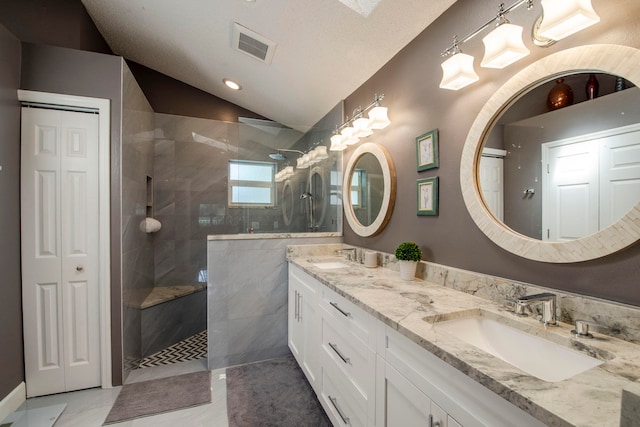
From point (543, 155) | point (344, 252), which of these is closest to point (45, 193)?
point (344, 252)

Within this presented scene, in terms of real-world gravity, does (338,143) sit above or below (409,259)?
above

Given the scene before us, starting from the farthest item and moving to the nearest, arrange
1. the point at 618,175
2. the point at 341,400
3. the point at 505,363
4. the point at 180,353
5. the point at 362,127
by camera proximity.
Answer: the point at 180,353, the point at 362,127, the point at 341,400, the point at 618,175, the point at 505,363

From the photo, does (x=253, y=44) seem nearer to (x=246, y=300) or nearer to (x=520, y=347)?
(x=246, y=300)

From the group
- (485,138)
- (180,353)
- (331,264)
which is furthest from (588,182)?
(180,353)

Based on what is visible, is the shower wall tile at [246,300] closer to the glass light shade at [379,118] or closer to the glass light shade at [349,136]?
the glass light shade at [349,136]

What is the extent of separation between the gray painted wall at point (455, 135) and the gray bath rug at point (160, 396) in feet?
5.52

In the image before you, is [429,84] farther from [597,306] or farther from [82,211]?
[82,211]

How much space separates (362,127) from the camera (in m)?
2.17

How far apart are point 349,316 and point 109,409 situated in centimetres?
178

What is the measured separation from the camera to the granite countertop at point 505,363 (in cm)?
54

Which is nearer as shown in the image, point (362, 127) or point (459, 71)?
point (459, 71)

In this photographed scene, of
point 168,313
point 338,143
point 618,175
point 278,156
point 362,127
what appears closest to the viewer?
point 618,175

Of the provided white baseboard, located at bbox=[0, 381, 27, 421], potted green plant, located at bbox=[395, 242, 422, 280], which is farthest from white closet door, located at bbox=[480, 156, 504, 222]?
white baseboard, located at bbox=[0, 381, 27, 421]

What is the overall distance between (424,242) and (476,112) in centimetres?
78
